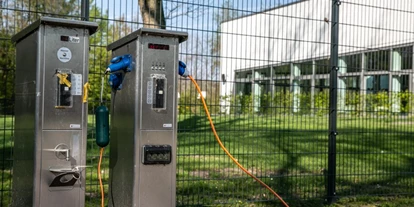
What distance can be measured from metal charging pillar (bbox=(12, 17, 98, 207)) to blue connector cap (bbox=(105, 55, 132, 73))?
400 millimetres

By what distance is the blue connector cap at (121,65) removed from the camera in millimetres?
4406

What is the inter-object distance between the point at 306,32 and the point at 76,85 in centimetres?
399

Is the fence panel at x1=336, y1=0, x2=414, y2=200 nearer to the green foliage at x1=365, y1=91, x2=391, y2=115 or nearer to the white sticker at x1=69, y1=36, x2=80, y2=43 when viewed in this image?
the green foliage at x1=365, y1=91, x2=391, y2=115

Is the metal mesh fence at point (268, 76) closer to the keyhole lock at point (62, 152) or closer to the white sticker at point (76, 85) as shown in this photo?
the white sticker at point (76, 85)

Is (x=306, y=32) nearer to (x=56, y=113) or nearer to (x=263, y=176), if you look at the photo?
(x=263, y=176)

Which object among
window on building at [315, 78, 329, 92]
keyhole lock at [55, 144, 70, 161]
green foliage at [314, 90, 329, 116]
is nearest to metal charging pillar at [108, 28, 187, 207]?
keyhole lock at [55, 144, 70, 161]

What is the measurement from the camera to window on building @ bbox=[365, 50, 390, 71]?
781cm

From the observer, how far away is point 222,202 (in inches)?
258

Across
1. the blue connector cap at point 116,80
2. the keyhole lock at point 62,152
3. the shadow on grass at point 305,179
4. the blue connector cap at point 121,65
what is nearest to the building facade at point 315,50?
the shadow on grass at point 305,179

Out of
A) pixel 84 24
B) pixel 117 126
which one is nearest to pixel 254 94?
pixel 117 126

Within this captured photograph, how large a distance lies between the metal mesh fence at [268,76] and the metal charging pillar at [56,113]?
1.35 meters

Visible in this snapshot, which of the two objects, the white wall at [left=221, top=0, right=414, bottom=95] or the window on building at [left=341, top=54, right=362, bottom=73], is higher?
the white wall at [left=221, top=0, right=414, bottom=95]

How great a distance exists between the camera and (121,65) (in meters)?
4.43

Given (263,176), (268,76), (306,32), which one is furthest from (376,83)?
(263,176)
